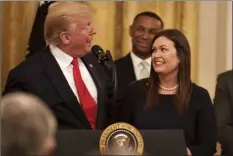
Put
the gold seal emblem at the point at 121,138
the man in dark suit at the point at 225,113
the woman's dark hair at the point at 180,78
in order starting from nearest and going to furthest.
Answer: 1. the gold seal emblem at the point at 121,138
2. the woman's dark hair at the point at 180,78
3. the man in dark suit at the point at 225,113

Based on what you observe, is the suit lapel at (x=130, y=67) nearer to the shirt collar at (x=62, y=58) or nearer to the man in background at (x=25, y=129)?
the shirt collar at (x=62, y=58)

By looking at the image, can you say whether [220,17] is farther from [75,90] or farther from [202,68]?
[75,90]

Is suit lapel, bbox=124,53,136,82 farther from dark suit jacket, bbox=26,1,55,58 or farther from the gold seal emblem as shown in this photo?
the gold seal emblem

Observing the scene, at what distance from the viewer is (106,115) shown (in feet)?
9.11

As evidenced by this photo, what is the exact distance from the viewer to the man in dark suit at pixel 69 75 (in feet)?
8.78

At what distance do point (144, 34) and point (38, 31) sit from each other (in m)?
0.72

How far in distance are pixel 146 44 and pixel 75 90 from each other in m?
1.26

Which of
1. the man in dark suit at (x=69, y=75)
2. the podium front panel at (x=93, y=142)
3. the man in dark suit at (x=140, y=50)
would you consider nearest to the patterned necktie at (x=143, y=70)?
the man in dark suit at (x=140, y=50)

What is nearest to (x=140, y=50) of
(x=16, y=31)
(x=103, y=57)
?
(x=16, y=31)

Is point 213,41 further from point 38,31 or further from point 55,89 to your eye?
point 55,89

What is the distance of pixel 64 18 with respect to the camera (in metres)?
2.85

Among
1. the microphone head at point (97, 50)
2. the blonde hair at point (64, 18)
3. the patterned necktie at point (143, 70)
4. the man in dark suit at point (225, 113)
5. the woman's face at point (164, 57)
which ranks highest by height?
the blonde hair at point (64, 18)

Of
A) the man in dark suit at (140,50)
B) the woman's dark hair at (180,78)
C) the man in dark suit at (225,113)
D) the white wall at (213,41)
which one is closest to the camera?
the woman's dark hair at (180,78)

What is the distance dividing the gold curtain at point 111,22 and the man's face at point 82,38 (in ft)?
4.97
